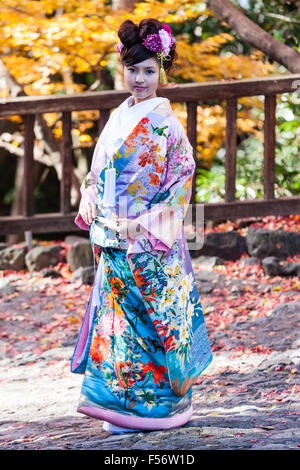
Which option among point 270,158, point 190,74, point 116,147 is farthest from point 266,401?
point 190,74

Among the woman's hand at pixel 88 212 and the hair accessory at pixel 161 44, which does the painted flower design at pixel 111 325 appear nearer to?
the woman's hand at pixel 88 212

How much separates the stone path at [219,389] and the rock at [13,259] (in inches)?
32.4

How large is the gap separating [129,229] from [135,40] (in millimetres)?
864

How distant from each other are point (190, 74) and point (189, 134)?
1.19 meters

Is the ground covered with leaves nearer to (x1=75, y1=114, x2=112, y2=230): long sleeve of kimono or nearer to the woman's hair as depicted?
(x1=75, y1=114, x2=112, y2=230): long sleeve of kimono

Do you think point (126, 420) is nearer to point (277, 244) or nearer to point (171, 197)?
point (171, 197)

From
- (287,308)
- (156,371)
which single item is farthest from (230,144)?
(156,371)

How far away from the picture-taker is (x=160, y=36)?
3.31 m

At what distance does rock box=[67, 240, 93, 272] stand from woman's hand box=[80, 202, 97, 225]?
3.72m

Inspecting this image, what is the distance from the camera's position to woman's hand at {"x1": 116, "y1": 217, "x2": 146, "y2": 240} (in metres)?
3.25

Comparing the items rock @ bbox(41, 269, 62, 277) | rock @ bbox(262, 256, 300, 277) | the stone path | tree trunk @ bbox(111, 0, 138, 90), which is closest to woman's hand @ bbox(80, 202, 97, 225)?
the stone path

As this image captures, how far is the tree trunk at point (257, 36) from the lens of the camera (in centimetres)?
666

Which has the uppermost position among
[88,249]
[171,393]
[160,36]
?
[160,36]

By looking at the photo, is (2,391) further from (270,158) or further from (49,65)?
(49,65)
